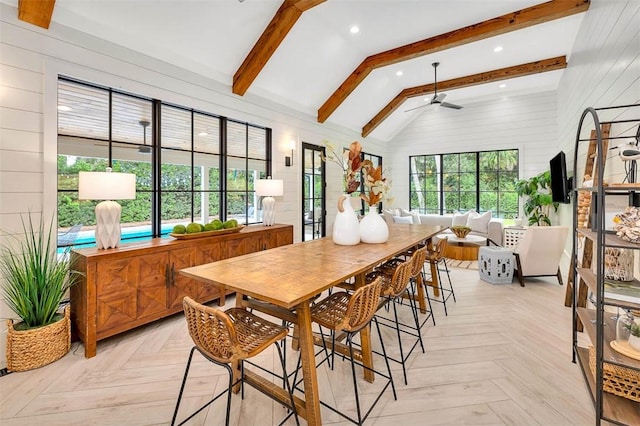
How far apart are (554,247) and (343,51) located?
4169 mm

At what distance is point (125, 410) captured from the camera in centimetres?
185

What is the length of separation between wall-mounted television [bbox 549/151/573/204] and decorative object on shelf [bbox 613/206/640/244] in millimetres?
2728

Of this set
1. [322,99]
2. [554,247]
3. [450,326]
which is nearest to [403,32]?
[322,99]

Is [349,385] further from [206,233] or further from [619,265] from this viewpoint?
[206,233]

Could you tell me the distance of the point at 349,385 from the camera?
210 cm

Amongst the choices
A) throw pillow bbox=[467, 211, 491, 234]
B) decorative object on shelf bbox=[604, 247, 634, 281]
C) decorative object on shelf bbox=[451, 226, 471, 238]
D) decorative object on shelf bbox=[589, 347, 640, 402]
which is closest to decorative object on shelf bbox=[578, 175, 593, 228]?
decorative object on shelf bbox=[604, 247, 634, 281]

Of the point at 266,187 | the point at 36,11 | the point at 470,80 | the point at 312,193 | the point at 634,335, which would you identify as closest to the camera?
the point at 634,335

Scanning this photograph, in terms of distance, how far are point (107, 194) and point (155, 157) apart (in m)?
1.04

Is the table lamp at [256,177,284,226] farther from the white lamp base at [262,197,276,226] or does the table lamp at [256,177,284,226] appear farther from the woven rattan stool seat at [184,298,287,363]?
the woven rattan stool seat at [184,298,287,363]

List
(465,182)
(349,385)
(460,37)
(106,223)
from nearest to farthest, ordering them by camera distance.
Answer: (349,385) → (106,223) → (460,37) → (465,182)

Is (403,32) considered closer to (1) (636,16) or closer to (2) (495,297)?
(1) (636,16)

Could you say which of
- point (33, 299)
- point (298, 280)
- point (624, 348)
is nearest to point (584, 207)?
point (624, 348)

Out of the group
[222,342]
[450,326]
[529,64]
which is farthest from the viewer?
[529,64]

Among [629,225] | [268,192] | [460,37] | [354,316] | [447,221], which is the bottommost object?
[354,316]
